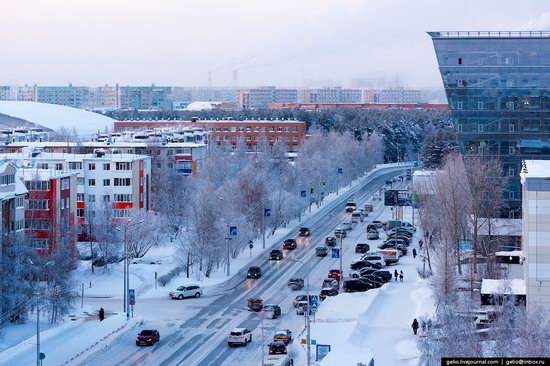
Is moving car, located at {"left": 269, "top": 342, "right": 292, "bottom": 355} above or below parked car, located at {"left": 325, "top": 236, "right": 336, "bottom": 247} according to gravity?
below

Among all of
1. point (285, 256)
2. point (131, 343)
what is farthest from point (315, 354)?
point (285, 256)

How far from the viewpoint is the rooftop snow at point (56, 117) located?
8862 centimetres

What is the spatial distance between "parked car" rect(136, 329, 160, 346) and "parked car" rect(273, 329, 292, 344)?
102 inches

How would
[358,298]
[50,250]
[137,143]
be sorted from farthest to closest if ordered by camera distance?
1. [137,143]
2. [50,250]
3. [358,298]

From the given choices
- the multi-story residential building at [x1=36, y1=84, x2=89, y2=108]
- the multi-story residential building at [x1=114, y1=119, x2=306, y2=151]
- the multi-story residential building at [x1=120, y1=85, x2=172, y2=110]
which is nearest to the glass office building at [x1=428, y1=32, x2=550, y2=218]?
the multi-story residential building at [x1=114, y1=119, x2=306, y2=151]

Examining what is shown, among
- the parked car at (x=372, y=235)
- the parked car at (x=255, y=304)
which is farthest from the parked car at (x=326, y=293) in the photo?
the parked car at (x=372, y=235)

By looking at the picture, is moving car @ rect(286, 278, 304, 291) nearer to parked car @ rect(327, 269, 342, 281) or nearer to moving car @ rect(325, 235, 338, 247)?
parked car @ rect(327, 269, 342, 281)

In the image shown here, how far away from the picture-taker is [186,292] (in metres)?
27.6

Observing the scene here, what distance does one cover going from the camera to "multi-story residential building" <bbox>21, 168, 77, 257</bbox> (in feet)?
102

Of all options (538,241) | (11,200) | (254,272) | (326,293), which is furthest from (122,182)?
(538,241)

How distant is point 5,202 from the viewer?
27.4 metres

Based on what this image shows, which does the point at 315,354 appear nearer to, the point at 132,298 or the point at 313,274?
the point at 132,298

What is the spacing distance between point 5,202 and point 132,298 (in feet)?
18.6

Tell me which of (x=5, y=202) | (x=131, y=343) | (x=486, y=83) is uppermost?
(x=486, y=83)
